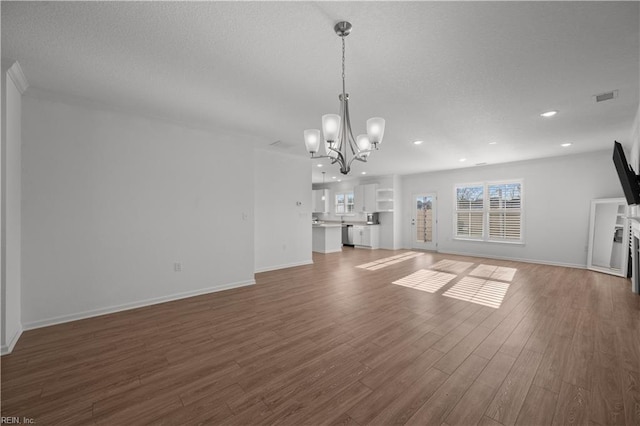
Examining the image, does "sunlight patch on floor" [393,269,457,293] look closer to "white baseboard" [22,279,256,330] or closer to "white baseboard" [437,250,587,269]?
"white baseboard" [437,250,587,269]

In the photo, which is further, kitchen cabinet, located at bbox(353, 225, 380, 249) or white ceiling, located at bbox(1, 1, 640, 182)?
kitchen cabinet, located at bbox(353, 225, 380, 249)

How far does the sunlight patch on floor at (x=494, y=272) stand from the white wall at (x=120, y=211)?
495 cm

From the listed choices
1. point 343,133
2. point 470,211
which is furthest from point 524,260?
point 343,133

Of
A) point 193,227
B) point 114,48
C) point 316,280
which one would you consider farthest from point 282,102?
point 316,280

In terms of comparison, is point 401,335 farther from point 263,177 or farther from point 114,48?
point 263,177

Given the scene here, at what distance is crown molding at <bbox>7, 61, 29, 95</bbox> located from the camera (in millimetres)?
2477

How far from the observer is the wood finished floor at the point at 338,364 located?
1730mm

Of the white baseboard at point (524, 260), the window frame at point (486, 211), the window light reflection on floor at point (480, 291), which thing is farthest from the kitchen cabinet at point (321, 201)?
the window light reflection on floor at point (480, 291)

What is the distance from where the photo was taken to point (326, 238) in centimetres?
856

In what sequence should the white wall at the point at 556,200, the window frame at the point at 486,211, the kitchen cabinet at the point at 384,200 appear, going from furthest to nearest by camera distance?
the kitchen cabinet at the point at 384,200, the window frame at the point at 486,211, the white wall at the point at 556,200

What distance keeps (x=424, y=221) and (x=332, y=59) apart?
769 cm

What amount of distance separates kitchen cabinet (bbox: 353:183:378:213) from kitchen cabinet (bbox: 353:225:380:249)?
64cm

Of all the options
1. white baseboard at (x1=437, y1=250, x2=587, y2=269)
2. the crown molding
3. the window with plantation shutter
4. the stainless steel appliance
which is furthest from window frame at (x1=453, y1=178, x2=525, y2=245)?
the crown molding

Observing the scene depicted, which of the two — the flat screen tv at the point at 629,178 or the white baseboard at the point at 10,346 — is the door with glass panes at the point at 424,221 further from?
the white baseboard at the point at 10,346
